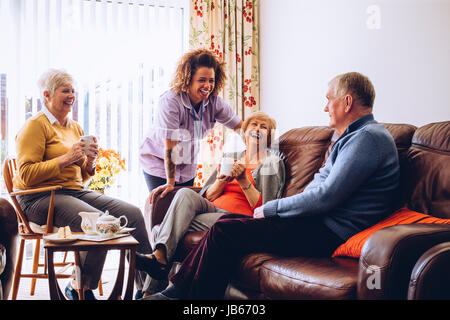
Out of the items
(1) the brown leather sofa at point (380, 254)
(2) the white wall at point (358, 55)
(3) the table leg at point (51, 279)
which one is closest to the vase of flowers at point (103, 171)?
(1) the brown leather sofa at point (380, 254)

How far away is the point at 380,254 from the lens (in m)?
1.24

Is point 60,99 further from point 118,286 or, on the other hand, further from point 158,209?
point 118,286

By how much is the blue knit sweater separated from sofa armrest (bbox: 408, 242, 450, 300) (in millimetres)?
463

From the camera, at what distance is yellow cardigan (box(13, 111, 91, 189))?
2.25 m

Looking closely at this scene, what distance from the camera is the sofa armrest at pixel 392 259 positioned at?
4.01 ft

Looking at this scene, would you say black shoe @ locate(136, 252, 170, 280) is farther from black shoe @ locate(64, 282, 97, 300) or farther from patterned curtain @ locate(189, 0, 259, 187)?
patterned curtain @ locate(189, 0, 259, 187)

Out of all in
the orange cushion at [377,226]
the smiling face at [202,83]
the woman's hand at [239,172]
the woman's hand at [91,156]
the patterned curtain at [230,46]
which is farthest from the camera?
the patterned curtain at [230,46]

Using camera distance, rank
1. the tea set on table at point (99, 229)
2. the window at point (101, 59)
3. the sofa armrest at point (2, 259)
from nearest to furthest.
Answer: the sofa armrest at point (2, 259)
the tea set on table at point (99, 229)
the window at point (101, 59)

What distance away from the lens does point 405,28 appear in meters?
2.24

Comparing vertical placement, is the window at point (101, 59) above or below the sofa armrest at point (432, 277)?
above

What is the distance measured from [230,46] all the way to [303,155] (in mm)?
1907

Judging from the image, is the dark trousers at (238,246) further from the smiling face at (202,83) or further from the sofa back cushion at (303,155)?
the smiling face at (202,83)

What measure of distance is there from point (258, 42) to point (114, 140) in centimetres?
161

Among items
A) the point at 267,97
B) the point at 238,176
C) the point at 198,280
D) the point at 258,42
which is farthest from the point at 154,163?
the point at 258,42
